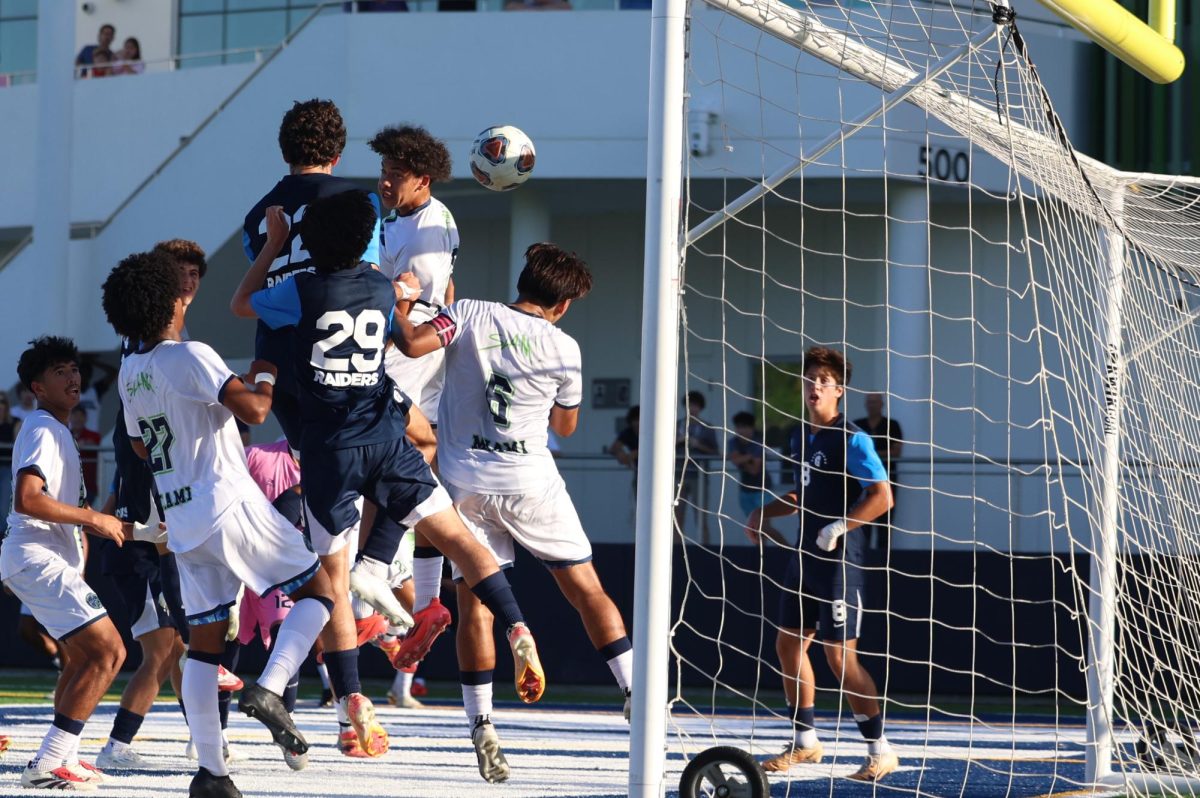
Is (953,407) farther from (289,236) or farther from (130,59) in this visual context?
(130,59)

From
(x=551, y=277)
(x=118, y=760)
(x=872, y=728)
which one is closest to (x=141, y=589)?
(x=118, y=760)

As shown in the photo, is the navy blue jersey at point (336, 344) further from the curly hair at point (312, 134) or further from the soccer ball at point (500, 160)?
the soccer ball at point (500, 160)

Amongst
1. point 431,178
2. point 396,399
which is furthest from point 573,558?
point 431,178

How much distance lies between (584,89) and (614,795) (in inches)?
400

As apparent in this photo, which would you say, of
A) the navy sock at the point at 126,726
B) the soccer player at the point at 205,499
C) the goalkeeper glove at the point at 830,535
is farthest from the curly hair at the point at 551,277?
the navy sock at the point at 126,726

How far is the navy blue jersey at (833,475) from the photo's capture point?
25.3ft

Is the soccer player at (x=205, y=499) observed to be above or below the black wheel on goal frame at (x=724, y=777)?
above

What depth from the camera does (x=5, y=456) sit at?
13.6 m

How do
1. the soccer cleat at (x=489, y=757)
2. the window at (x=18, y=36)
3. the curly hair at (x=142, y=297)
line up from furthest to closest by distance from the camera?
the window at (x=18, y=36), the soccer cleat at (x=489, y=757), the curly hair at (x=142, y=297)

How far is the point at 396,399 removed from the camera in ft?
20.5

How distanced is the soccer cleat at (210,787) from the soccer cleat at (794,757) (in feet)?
9.25

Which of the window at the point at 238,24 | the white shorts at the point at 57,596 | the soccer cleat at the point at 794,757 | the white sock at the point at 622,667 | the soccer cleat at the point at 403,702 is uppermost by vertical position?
the window at the point at 238,24

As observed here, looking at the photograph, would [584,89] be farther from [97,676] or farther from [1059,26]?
[97,676]

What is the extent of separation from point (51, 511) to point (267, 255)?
4.85 feet
